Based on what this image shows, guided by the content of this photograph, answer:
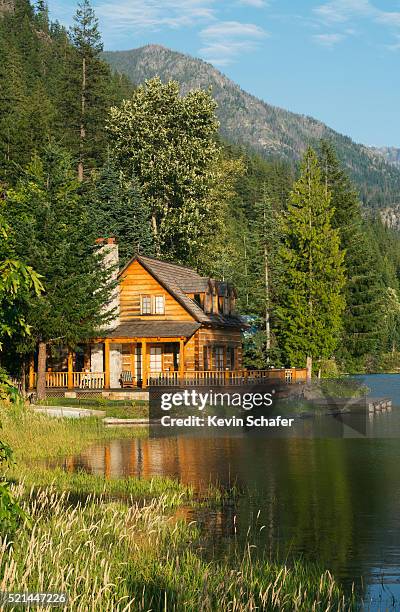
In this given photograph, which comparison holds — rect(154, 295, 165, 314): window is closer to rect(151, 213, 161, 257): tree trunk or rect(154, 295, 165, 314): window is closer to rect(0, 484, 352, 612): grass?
rect(151, 213, 161, 257): tree trunk

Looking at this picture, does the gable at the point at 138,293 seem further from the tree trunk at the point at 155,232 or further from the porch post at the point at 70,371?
the tree trunk at the point at 155,232

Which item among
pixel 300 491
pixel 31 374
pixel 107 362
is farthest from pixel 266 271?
pixel 300 491

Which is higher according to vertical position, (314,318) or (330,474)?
(314,318)

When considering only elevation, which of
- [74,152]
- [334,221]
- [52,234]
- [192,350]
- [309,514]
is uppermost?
[74,152]

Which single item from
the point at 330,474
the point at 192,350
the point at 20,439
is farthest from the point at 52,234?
the point at 330,474

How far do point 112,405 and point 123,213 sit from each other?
26266 mm

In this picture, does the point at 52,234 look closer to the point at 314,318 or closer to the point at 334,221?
the point at 314,318

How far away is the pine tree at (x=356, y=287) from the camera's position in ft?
267

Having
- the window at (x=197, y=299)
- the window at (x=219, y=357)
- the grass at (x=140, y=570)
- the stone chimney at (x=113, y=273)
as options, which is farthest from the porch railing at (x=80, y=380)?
the grass at (x=140, y=570)

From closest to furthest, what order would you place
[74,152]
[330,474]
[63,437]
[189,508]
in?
[189,508] → [330,474] → [63,437] → [74,152]

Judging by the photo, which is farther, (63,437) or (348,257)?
(348,257)

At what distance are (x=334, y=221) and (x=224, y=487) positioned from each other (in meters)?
64.3

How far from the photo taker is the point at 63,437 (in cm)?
3123

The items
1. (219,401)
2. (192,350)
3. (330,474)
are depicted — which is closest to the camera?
(330,474)
